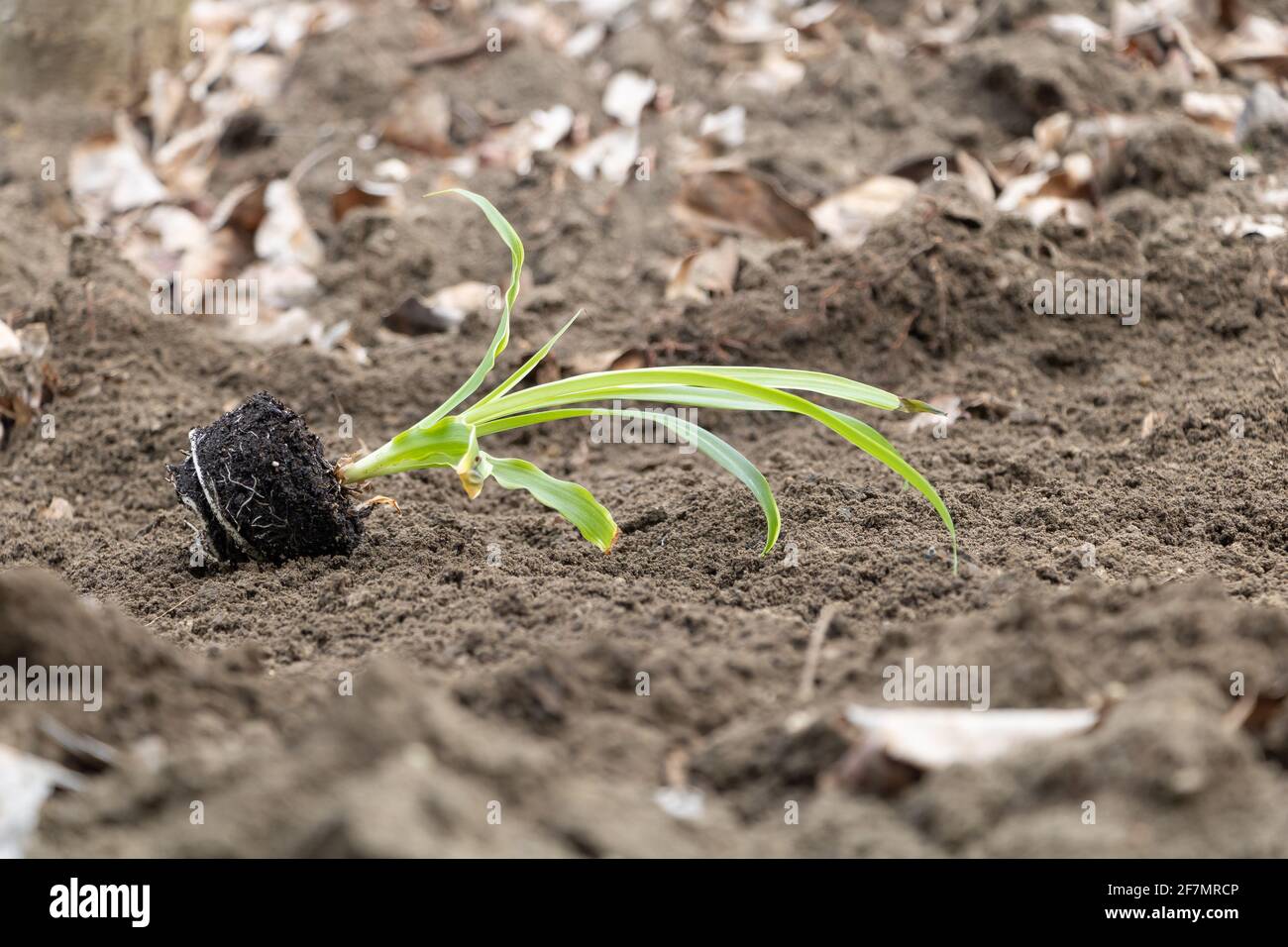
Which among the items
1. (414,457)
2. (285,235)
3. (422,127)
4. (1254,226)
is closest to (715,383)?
(414,457)

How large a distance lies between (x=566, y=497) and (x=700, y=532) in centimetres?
26

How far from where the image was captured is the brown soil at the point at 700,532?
999 mm

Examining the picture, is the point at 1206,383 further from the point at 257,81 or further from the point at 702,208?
the point at 257,81

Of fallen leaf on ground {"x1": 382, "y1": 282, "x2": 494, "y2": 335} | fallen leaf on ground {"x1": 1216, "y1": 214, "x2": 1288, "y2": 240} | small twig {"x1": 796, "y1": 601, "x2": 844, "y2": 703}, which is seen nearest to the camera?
small twig {"x1": 796, "y1": 601, "x2": 844, "y2": 703}

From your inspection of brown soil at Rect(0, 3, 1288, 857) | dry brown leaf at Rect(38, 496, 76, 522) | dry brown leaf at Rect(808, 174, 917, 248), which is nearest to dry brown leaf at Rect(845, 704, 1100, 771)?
brown soil at Rect(0, 3, 1288, 857)

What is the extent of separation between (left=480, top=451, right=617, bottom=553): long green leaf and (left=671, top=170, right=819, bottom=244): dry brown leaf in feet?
4.66

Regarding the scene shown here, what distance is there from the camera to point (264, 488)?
6.14ft

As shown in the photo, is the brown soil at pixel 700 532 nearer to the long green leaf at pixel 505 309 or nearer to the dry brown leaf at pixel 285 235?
the dry brown leaf at pixel 285 235

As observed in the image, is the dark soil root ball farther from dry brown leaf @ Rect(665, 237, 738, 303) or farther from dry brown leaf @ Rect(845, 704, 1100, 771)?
dry brown leaf @ Rect(665, 237, 738, 303)

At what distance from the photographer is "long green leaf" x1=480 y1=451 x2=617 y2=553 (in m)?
1.78

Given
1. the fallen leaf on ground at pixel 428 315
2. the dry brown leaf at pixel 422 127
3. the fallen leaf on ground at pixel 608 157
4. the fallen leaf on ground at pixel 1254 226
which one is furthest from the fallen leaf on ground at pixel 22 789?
the dry brown leaf at pixel 422 127

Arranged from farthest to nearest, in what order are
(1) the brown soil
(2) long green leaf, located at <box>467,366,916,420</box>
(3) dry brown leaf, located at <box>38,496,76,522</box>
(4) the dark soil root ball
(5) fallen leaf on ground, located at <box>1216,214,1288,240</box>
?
(5) fallen leaf on ground, located at <box>1216,214,1288,240</box> < (3) dry brown leaf, located at <box>38,496,76,522</box> < (4) the dark soil root ball < (2) long green leaf, located at <box>467,366,916,420</box> < (1) the brown soil

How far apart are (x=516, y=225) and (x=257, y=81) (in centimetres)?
139
